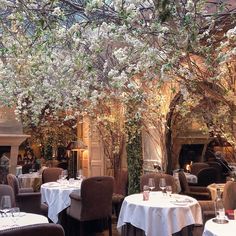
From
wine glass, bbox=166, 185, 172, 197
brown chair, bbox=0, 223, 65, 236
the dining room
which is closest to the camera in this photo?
brown chair, bbox=0, 223, 65, 236

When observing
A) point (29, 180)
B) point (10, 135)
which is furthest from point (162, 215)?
point (10, 135)

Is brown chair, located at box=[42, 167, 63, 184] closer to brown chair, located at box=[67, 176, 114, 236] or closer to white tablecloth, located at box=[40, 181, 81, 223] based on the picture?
white tablecloth, located at box=[40, 181, 81, 223]

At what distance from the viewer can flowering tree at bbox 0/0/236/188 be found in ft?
10.0

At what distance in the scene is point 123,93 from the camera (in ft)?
17.2

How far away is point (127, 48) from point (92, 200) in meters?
2.30

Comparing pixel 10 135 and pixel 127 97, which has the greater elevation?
pixel 127 97

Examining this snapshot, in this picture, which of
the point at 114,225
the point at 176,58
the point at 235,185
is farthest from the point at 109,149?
the point at 176,58

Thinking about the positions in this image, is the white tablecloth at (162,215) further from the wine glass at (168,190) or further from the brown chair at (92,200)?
the brown chair at (92,200)

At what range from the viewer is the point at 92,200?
5.02 m

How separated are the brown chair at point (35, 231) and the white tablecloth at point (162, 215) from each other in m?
1.93

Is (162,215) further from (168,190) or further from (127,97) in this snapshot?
(127,97)

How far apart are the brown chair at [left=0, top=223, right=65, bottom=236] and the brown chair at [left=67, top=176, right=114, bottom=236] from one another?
2.80 m

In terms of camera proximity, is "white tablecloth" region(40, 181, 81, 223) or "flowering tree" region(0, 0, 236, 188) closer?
"flowering tree" region(0, 0, 236, 188)

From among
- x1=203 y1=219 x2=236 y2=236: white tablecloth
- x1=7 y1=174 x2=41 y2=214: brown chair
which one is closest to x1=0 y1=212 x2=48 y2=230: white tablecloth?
x1=203 y1=219 x2=236 y2=236: white tablecloth
